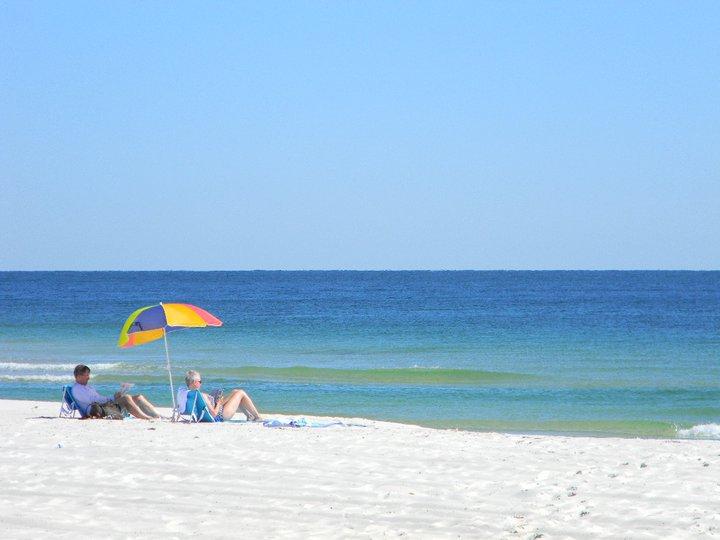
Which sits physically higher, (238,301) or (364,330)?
(238,301)

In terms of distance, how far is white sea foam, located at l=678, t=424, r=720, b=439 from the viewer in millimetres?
15336

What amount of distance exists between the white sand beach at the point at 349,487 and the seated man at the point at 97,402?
196cm

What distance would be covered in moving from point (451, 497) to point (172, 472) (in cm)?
258

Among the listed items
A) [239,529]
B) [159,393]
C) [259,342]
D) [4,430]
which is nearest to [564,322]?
[259,342]

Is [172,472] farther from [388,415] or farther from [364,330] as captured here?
[364,330]

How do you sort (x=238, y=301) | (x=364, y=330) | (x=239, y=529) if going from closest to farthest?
(x=239, y=529), (x=364, y=330), (x=238, y=301)

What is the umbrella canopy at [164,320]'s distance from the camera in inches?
495

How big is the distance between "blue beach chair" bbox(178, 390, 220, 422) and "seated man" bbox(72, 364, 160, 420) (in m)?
0.72

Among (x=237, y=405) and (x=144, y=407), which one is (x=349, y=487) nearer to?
(x=237, y=405)

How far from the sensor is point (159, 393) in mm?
20234

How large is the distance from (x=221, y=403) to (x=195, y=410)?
53 cm

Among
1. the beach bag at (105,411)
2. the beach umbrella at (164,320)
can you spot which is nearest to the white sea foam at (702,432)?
the beach umbrella at (164,320)

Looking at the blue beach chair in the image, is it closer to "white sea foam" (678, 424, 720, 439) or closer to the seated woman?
the seated woman

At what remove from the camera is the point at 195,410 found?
12.4 meters
